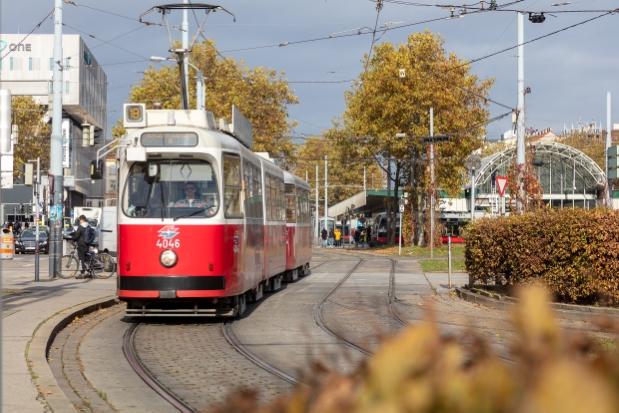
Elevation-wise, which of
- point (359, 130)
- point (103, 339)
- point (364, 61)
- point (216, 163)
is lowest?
point (103, 339)

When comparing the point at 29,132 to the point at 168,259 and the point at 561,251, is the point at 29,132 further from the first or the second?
the point at 561,251

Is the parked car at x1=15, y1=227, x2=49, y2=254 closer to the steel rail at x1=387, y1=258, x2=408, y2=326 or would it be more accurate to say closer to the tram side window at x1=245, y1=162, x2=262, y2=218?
the steel rail at x1=387, y1=258, x2=408, y2=326

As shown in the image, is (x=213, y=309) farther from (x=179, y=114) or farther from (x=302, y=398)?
(x=302, y=398)

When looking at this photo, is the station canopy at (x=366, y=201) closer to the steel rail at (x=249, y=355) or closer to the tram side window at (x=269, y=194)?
the tram side window at (x=269, y=194)

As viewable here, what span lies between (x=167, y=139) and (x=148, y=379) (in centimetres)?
545

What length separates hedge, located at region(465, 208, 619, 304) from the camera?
1373 centimetres

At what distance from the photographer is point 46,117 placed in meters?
74.1

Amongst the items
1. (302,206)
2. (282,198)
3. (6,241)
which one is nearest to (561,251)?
(282,198)

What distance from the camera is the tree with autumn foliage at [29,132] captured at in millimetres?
67875

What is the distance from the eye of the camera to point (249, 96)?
5609cm

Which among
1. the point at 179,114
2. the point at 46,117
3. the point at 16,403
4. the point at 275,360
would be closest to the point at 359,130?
the point at 46,117

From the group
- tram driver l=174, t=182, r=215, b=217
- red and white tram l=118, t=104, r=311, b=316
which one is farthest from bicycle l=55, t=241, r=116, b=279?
tram driver l=174, t=182, r=215, b=217

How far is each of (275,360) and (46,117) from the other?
223 ft

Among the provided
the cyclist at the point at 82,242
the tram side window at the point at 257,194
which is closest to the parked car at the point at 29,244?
the cyclist at the point at 82,242
